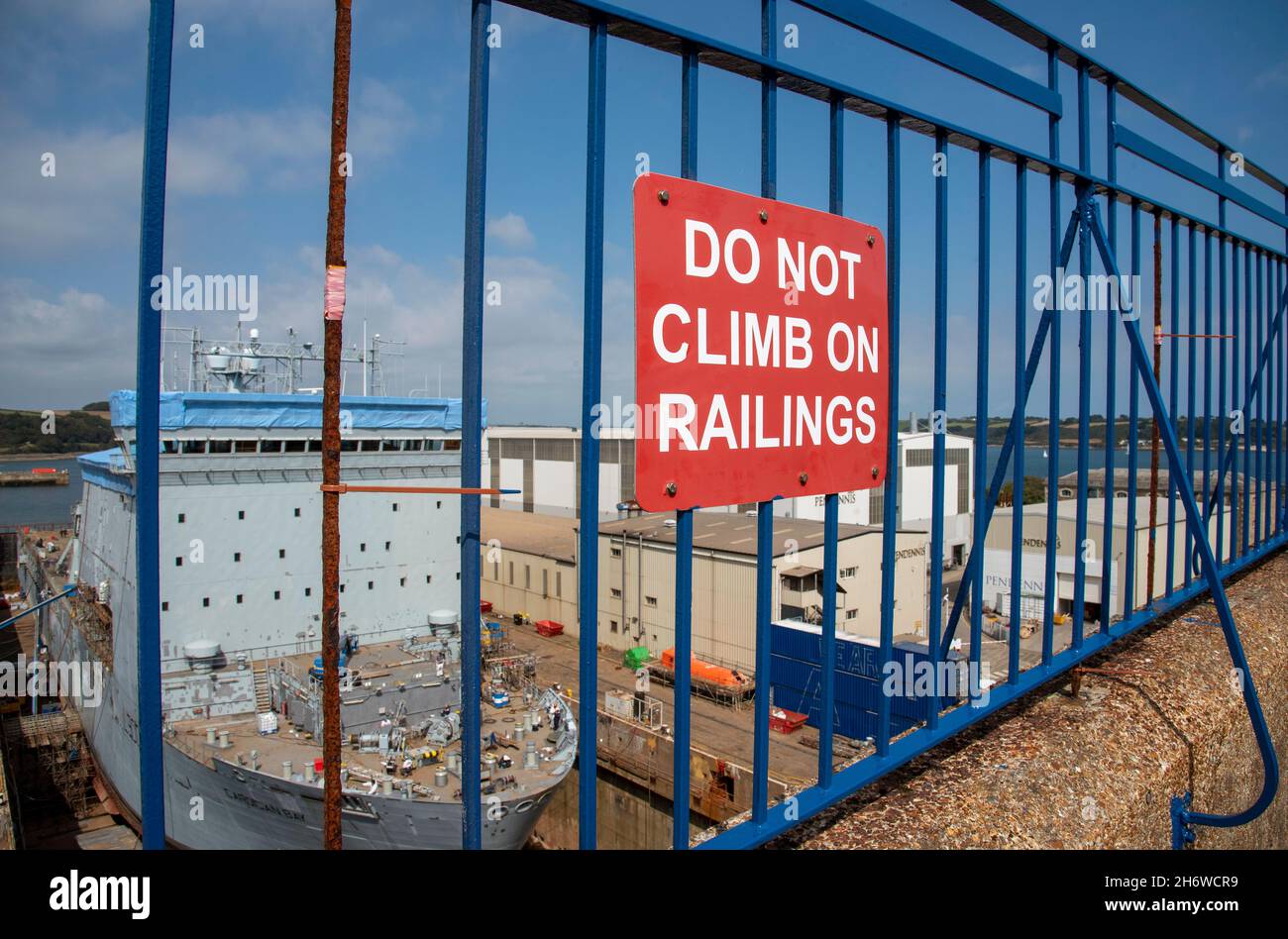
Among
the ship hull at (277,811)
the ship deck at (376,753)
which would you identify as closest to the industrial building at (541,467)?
the ship deck at (376,753)

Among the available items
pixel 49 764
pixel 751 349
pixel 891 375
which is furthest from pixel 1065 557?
pixel 49 764

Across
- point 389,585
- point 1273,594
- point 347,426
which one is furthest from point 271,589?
point 1273,594

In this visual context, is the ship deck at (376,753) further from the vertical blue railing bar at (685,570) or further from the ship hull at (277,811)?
the vertical blue railing bar at (685,570)

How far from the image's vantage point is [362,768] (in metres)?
13.6

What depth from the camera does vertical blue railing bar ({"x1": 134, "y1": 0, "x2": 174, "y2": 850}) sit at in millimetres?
1611

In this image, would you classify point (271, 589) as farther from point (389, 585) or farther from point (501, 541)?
point (501, 541)

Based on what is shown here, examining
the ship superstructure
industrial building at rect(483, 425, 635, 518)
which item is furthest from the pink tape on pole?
industrial building at rect(483, 425, 635, 518)

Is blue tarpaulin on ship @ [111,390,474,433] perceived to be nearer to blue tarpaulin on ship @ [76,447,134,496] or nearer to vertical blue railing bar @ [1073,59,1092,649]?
blue tarpaulin on ship @ [76,447,134,496]

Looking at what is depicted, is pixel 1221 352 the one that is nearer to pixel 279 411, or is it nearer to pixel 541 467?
pixel 279 411

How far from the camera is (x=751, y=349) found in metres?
2.62

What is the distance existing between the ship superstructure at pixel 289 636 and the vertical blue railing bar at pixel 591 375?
1197cm

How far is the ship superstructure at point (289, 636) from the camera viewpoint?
45.0 ft

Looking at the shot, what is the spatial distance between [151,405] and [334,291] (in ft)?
2.37

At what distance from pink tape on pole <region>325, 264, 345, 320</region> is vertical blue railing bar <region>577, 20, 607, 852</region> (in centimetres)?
75
